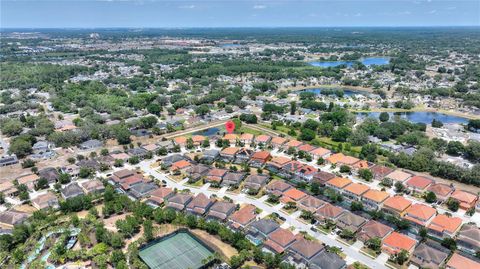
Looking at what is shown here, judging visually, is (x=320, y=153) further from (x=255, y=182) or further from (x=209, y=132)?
(x=209, y=132)

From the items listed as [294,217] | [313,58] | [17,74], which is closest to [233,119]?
[294,217]

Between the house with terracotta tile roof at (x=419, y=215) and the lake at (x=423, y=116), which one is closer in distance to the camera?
the house with terracotta tile roof at (x=419, y=215)

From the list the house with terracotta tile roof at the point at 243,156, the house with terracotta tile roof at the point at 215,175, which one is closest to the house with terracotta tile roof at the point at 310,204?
the house with terracotta tile roof at the point at 215,175

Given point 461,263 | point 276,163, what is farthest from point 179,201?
point 461,263

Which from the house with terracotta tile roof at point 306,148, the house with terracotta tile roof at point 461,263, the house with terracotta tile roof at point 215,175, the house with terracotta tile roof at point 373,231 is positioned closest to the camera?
the house with terracotta tile roof at point 461,263

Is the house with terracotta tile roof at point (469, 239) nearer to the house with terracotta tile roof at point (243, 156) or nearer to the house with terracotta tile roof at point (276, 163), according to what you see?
the house with terracotta tile roof at point (276, 163)

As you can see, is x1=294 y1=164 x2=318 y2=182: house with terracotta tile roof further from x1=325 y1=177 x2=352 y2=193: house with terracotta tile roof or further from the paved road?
the paved road
